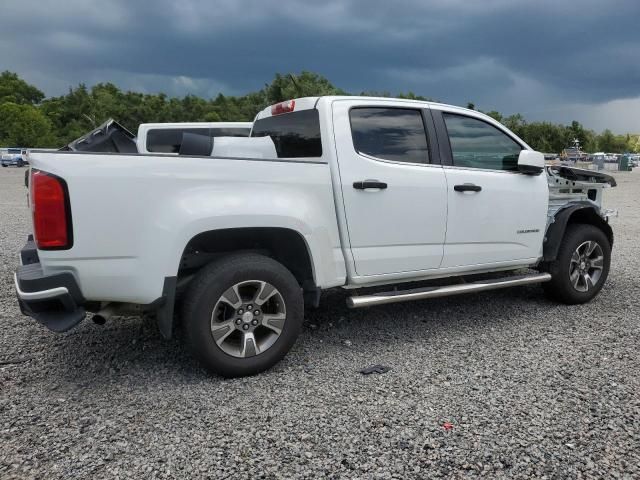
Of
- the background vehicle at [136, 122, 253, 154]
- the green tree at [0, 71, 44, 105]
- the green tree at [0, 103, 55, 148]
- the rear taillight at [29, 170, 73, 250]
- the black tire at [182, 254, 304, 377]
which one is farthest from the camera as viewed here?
the green tree at [0, 71, 44, 105]

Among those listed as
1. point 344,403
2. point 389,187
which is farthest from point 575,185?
point 344,403

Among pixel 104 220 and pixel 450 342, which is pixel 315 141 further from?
pixel 450 342

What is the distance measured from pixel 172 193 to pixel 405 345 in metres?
2.21

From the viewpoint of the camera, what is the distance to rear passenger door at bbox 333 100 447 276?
150 inches

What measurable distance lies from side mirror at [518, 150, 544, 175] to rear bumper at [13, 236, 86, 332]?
368 cm

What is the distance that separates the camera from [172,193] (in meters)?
3.13

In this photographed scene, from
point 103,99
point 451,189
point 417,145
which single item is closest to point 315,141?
point 417,145

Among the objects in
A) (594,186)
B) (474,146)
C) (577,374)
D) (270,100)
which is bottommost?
(577,374)

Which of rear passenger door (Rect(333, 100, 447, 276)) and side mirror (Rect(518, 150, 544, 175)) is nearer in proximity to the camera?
rear passenger door (Rect(333, 100, 447, 276))

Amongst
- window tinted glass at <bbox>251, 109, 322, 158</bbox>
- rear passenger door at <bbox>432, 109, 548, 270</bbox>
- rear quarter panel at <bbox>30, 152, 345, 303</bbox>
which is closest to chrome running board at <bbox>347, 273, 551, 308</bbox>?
rear passenger door at <bbox>432, 109, 548, 270</bbox>

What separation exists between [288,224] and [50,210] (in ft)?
4.68

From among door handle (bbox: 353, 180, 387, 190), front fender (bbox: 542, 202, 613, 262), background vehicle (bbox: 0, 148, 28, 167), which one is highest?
background vehicle (bbox: 0, 148, 28, 167)

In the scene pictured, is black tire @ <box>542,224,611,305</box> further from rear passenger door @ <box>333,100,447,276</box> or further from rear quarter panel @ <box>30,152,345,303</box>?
rear quarter panel @ <box>30,152,345,303</box>

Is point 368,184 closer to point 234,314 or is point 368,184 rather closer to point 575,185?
point 234,314
